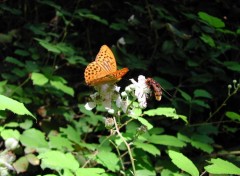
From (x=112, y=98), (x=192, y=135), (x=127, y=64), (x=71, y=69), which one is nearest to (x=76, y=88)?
(x=71, y=69)

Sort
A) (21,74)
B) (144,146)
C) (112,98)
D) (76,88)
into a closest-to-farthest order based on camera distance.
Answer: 1. (112,98)
2. (144,146)
3. (21,74)
4. (76,88)

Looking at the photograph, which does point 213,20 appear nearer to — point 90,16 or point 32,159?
point 90,16

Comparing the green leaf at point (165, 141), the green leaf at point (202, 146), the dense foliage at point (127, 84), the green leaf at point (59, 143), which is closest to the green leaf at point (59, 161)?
the dense foliage at point (127, 84)

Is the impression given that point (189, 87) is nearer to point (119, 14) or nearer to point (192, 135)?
point (192, 135)

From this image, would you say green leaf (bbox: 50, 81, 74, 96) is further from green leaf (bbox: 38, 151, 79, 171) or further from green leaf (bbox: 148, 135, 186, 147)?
green leaf (bbox: 38, 151, 79, 171)

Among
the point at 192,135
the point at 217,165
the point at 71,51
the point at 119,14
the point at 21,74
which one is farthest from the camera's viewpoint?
the point at 119,14

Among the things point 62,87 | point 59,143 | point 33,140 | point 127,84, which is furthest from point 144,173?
point 127,84

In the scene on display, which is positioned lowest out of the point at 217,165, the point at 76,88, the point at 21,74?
the point at 76,88

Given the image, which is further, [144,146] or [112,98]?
[144,146]
